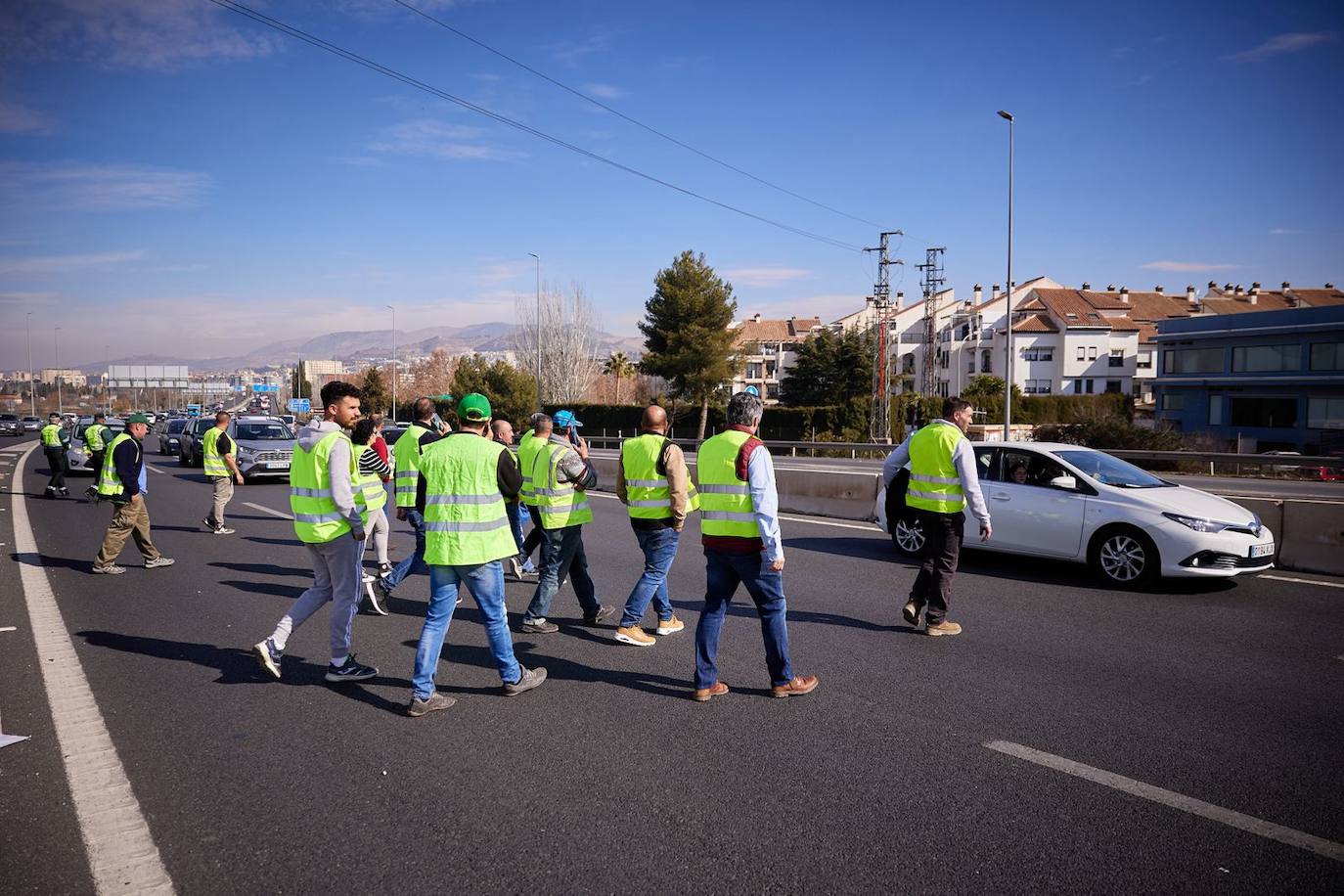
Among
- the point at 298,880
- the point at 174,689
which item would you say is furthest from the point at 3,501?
the point at 298,880

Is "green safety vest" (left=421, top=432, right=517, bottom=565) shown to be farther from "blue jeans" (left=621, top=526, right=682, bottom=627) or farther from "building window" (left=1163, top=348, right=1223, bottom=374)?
"building window" (left=1163, top=348, right=1223, bottom=374)

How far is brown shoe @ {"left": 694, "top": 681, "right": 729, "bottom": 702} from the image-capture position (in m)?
5.38

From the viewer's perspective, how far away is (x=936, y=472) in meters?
7.09

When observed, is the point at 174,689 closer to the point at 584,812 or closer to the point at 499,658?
the point at 499,658

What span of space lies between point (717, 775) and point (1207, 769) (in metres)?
2.44

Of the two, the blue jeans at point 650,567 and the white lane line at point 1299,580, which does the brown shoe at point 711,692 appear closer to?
the blue jeans at point 650,567

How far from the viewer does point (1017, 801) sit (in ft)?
13.1

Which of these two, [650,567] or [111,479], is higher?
[111,479]

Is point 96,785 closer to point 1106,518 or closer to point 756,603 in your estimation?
point 756,603

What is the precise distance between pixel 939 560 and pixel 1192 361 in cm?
5484

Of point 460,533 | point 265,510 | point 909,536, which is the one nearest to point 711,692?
point 460,533

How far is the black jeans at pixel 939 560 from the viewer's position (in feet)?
22.9

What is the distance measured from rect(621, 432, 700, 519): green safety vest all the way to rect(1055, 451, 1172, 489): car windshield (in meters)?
5.09

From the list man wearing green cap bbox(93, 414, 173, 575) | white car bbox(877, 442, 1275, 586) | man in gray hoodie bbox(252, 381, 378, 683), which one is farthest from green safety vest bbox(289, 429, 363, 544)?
man wearing green cap bbox(93, 414, 173, 575)
